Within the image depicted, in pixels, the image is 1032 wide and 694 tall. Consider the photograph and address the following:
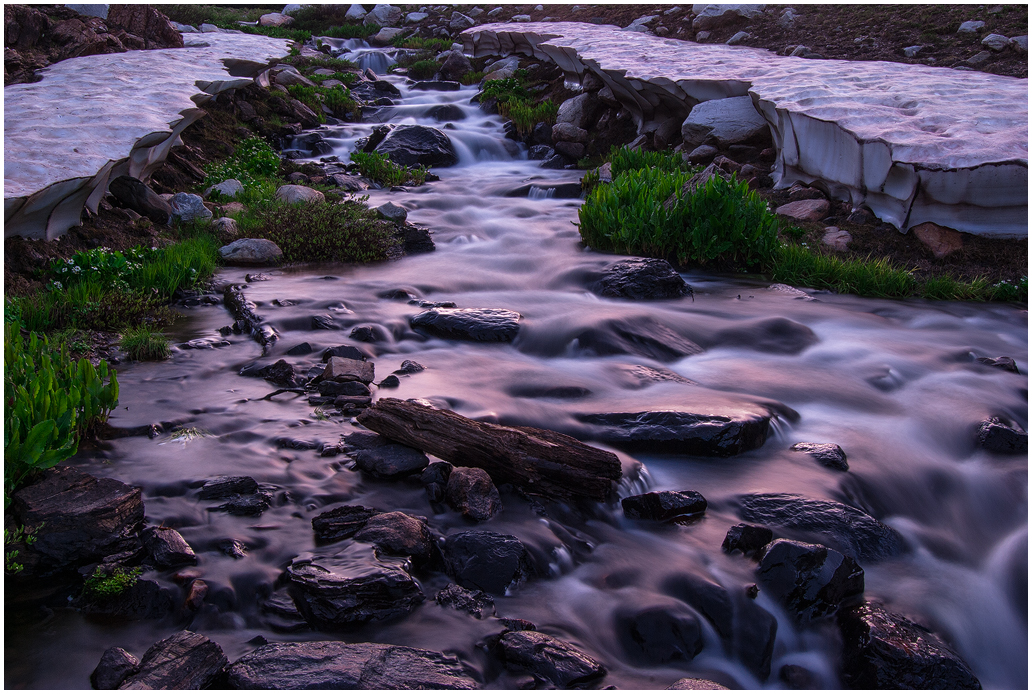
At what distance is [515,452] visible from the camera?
368 cm

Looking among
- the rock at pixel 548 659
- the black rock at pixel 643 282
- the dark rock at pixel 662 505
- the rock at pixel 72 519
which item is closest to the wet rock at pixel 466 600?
the rock at pixel 548 659

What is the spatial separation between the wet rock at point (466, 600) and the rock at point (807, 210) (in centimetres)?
718

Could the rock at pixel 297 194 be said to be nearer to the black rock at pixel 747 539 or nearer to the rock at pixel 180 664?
the rock at pixel 180 664

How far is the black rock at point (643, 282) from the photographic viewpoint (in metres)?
7.01

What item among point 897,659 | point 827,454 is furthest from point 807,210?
point 897,659

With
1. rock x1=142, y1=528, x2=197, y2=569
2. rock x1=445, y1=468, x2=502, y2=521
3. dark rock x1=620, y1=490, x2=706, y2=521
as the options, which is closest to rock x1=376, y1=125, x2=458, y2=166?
rock x1=445, y1=468, x2=502, y2=521

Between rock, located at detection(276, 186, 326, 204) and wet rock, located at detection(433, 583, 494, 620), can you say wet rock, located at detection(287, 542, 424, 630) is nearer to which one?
wet rock, located at detection(433, 583, 494, 620)

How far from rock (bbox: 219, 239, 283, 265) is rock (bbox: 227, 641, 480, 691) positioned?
20.3 ft

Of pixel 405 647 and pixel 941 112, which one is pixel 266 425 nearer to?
pixel 405 647

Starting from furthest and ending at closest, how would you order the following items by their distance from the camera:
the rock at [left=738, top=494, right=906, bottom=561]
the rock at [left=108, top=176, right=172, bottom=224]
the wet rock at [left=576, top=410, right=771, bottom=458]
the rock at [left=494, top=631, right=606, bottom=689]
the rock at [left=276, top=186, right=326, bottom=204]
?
the rock at [left=276, top=186, right=326, bottom=204] → the rock at [left=108, top=176, right=172, bottom=224] → the wet rock at [left=576, top=410, right=771, bottom=458] → the rock at [left=738, top=494, right=906, bottom=561] → the rock at [left=494, top=631, right=606, bottom=689]

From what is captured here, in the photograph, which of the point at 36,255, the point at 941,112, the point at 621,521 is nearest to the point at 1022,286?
the point at 941,112

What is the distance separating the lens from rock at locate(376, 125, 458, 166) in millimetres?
12875

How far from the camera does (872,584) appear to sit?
10.5ft

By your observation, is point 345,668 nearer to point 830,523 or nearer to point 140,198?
point 830,523
